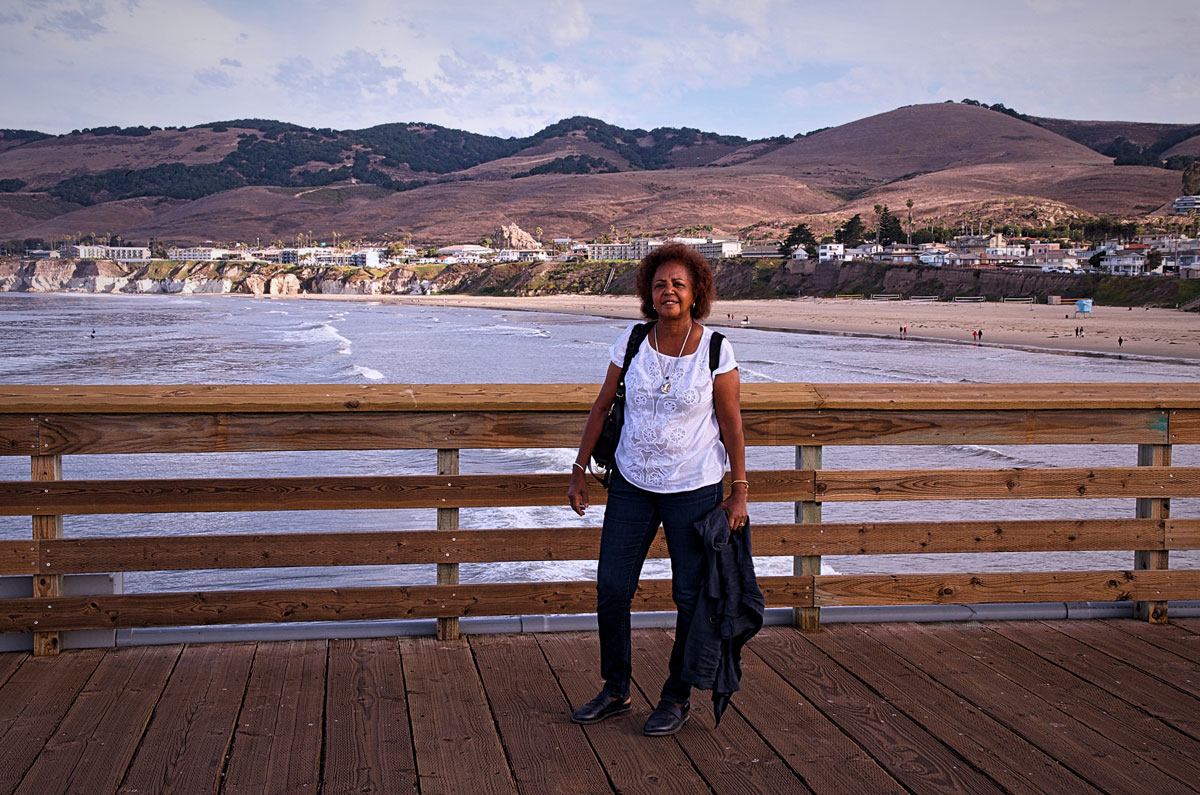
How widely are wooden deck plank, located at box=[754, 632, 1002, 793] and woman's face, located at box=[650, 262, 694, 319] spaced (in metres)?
1.42

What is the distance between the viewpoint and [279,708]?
3.48m

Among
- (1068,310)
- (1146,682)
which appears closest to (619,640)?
(1146,682)

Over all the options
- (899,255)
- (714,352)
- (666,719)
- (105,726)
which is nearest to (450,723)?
(666,719)

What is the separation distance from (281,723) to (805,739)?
164 centimetres

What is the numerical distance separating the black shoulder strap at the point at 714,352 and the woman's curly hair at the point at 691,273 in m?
0.11

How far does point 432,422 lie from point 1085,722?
97.6 inches

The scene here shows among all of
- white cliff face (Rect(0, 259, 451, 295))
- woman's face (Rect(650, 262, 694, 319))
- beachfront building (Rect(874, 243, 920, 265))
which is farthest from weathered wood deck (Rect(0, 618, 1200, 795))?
white cliff face (Rect(0, 259, 451, 295))

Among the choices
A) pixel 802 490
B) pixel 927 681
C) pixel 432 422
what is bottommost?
pixel 927 681

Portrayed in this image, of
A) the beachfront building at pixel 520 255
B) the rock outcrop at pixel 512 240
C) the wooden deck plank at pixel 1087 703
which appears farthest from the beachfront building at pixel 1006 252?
the wooden deck plank at pixel 1087 703

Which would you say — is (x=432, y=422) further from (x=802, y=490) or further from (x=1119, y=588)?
(x=1119, y=588)

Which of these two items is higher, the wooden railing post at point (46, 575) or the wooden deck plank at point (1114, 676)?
the wooden railing post at point (46, 575)

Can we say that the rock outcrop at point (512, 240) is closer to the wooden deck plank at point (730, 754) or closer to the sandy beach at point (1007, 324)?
the sandy beach at point (1007, 324)

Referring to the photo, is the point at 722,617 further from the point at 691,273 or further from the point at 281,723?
Answer: the point at 281,723

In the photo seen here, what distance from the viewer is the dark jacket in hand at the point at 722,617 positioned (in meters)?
3.28
